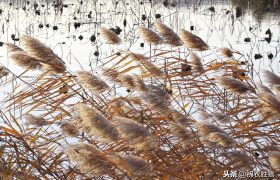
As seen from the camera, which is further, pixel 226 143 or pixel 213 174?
pixel 213 174

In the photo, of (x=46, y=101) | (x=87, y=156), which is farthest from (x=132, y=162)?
(x=46, y=101)

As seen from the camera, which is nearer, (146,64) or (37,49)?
(37,49)

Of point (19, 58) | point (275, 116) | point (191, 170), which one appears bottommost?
point (191, 170)

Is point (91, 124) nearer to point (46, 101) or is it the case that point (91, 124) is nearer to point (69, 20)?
point (46, 101)

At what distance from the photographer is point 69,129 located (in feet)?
9.18

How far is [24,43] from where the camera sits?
255 cm

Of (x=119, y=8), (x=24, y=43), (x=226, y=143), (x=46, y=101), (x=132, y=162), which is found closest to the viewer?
(x=132, y=162)

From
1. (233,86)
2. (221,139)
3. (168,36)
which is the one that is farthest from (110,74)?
(221,139)

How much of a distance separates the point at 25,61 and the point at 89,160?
782 mm

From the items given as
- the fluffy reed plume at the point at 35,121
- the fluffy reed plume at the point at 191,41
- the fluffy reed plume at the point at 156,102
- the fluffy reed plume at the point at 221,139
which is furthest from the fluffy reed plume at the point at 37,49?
the fluffy reed plume at the point at 221,139

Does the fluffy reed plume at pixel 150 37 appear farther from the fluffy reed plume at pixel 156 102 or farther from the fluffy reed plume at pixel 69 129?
the fluffy reed plume at pixel 156 102

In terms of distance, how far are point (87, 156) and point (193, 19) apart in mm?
8826

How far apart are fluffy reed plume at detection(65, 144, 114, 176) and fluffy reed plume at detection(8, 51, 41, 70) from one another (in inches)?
27.7

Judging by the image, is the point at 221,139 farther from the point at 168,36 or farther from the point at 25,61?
Answer: the point at 168,36
